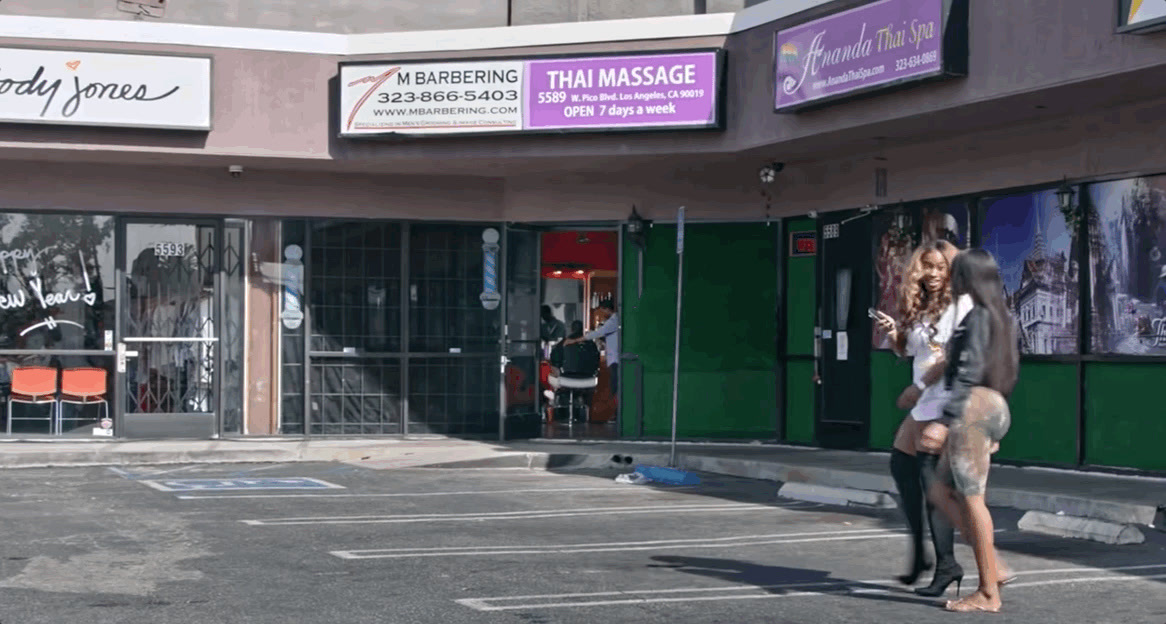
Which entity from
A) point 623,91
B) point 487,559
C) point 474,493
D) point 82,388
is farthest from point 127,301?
point 487,559

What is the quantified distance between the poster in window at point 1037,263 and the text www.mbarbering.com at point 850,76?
6.90ft

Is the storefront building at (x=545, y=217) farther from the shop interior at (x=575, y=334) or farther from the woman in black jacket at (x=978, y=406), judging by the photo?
the woman in black jacket at (x=978, y=406)

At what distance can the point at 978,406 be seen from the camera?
306 inches

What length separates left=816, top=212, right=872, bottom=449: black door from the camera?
17.6 m

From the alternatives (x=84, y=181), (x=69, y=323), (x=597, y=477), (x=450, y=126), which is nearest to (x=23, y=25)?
(x=84, y=181)

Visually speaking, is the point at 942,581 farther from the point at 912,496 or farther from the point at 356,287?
the point at 356,287

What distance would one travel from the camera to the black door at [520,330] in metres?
19.9

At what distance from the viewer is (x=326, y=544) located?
10273 millimetres

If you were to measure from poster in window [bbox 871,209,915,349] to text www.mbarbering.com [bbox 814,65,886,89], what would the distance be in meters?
2.33

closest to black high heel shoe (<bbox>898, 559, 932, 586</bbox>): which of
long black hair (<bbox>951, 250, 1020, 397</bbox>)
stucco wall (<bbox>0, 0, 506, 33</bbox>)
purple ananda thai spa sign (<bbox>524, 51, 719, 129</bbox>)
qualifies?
long black hair (<bbox>951, 250, 1020, 397</bbox>)

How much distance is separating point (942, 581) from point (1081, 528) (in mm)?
3277

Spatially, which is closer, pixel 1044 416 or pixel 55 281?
pixel 1044 416

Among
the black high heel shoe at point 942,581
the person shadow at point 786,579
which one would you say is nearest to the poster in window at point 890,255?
the person shadow at point 786,579

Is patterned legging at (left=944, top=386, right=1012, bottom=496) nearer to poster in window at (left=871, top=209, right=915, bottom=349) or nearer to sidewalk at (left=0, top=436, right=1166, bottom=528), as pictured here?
sidewalk at (left=0, top=436, right=1166, bottom=528)
